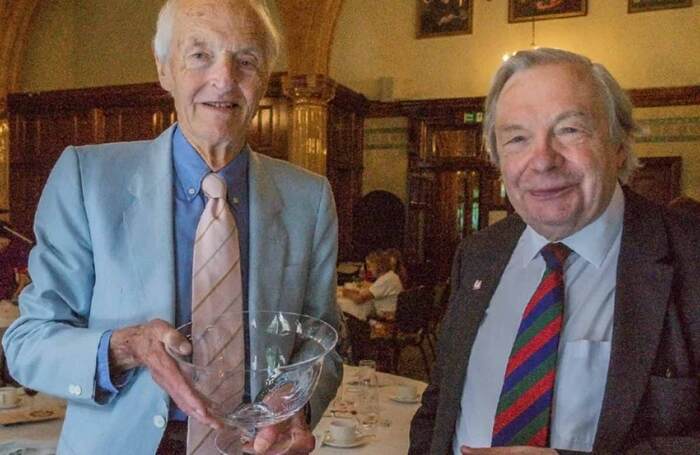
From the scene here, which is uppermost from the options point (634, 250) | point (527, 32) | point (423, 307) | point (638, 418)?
point (527, 32)

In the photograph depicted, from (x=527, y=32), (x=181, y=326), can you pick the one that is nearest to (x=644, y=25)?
(x=527, y=32)

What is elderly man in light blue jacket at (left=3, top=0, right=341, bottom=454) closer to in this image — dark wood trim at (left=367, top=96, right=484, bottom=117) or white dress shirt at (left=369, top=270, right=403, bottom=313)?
white dress shirt at (left=369, top=270, right=403, bottom=313)

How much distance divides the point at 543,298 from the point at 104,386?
3.17 ft

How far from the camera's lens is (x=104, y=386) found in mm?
1397

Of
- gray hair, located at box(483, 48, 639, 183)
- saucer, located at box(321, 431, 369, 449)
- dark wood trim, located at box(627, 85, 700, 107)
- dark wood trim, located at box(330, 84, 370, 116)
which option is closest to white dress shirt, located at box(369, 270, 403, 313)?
dark wood trim, located at box(330, 84, 370, 116)

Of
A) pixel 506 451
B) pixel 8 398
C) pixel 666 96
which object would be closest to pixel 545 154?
pixel 506 451

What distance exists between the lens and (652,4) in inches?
414

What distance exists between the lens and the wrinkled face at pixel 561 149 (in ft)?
5.06

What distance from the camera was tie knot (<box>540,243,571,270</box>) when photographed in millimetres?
1619

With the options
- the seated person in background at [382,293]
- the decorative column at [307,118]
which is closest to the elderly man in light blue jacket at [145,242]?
the seated person in background at [382,293]

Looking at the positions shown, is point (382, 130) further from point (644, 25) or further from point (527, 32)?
point (644, 25)

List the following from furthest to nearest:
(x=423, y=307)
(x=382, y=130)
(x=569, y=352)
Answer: (x=382, y=130), (x=423, y=307), (x=569, y=352)

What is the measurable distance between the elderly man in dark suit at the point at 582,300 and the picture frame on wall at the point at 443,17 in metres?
10.3

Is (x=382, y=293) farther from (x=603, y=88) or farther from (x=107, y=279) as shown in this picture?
(x=107, y=279)
